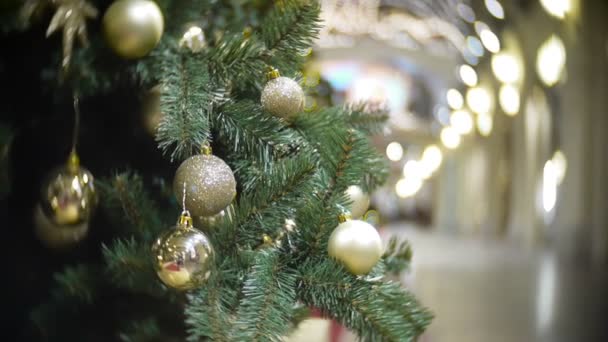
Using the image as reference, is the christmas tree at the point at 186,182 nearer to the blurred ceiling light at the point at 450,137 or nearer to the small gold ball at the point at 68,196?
the small gold ball at the point at 68,196

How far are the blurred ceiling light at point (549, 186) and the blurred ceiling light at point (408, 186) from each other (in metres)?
0.43

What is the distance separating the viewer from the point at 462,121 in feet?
5.83

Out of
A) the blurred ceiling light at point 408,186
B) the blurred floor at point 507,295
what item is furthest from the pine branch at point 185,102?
the blurred ceiling light at point 408,186

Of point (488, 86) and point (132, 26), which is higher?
point (488, 86)

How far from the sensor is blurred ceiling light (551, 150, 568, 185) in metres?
1.96

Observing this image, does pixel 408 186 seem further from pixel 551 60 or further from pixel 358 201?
pixel 358 201

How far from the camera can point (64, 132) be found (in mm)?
660

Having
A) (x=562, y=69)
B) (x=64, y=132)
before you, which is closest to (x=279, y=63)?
(x=64, y=132)

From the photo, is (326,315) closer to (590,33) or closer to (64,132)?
(64,132)

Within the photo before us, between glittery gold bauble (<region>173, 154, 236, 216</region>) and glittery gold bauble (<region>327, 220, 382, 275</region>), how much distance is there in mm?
90

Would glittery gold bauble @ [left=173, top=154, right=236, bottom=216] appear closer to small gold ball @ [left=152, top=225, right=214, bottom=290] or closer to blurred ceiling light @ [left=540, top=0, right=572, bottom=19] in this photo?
small gold ball @ [left=152, top=225, right=214, bottom=290]

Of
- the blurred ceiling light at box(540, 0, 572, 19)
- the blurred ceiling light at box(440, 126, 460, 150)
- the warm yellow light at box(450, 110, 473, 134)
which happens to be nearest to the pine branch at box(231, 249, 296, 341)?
the warm yellow light at box(450, 110, 473, 134)

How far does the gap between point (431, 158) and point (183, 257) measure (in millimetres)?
1885

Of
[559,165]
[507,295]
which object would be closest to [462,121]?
[559,165]
